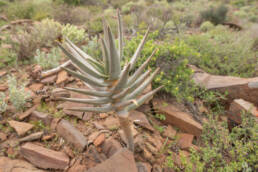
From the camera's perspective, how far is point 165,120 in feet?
7.88

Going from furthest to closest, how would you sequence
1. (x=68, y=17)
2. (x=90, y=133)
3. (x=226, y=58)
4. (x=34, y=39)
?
(x=68, y=17) → (x=226, y=58) → (x=34, y=39) → (x=90, y=133)

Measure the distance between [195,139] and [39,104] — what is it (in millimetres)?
2429

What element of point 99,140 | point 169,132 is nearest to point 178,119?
point 169,132

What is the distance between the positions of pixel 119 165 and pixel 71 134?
0.75m

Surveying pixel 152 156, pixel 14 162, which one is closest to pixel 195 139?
pixel 152 156

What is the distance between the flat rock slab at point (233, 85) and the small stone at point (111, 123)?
184 centimetres

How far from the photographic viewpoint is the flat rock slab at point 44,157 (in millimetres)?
1591

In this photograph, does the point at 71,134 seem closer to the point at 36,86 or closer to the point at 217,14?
the point at 36,86

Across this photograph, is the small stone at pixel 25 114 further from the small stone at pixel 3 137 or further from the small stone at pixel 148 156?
the small stone at pixel 148 156

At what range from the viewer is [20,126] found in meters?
1.88

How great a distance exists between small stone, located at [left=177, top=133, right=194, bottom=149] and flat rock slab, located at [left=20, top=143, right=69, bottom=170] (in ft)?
4.93

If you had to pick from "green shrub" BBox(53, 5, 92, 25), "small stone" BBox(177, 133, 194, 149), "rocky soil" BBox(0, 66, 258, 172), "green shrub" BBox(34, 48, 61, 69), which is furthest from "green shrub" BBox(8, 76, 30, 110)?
"green shrub" BBox(53, 5, 92, 25)

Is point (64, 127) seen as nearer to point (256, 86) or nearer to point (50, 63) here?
point (50, 63)

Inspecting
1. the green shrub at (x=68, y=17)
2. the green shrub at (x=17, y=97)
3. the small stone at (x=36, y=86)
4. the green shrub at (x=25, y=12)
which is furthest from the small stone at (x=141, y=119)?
the green shrub at (x=25, y=12)
